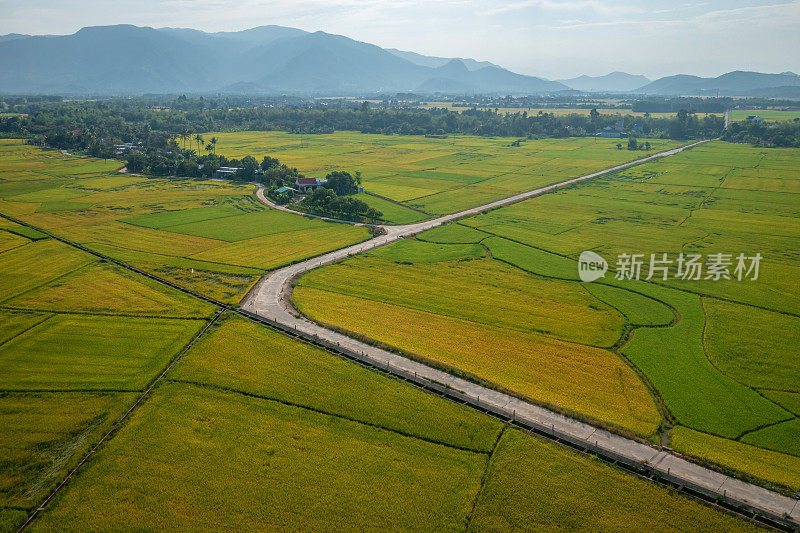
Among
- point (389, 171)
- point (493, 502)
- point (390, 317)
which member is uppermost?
point (389, 171)

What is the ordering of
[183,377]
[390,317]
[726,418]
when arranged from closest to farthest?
[726,418]
[183,377]
[390,317]

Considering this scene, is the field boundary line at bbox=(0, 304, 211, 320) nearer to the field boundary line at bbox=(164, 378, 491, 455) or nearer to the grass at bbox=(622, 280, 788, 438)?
the field boundary line at bbox=(164, 378, 491, 455)

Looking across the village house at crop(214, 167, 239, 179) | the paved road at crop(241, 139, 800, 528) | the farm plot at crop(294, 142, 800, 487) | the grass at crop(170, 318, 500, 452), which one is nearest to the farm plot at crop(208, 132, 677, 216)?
the farm plot at crop(294, 142, 800, 487)

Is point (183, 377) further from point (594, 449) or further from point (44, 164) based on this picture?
point (44, 164)

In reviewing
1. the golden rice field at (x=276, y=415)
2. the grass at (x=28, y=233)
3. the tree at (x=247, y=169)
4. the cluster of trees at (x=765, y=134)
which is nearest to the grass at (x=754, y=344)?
the golden rice field at (x=276, y=415)

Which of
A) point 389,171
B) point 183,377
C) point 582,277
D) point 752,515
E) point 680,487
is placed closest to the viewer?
point 752,515

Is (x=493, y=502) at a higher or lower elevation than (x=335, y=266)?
lower

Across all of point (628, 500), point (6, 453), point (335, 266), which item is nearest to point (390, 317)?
point (335, 266)
